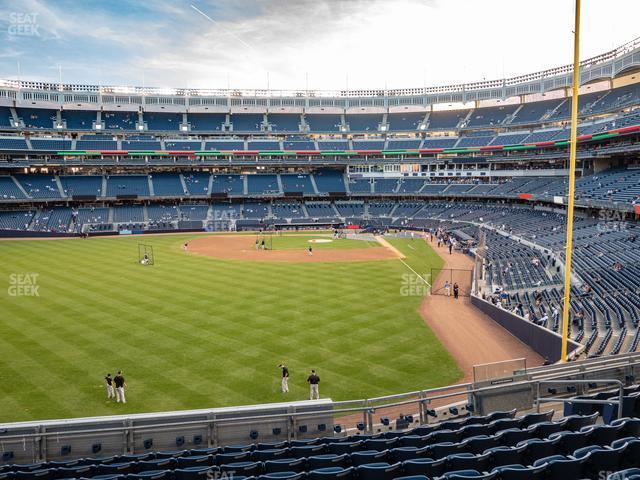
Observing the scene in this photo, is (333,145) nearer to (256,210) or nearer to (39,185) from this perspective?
(256,210)

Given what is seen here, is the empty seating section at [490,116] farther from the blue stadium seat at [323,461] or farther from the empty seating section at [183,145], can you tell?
the blue stadium seat at [323,461]

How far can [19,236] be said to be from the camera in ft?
220

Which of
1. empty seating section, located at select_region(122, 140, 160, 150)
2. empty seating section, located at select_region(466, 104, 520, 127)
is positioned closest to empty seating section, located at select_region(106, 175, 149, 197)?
empty seating section, located at select_region(122, 140, 160, 150)

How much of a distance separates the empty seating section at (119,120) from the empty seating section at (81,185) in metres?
11.6

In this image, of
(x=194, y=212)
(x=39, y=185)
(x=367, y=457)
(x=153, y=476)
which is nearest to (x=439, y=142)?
(x=194, y=212)

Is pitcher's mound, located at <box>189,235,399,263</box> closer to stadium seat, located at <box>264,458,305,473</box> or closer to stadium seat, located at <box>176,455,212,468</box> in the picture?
stadium seat, located at <box>176,455,212,468</box>

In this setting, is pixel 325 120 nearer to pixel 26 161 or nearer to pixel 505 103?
pixel 505 103

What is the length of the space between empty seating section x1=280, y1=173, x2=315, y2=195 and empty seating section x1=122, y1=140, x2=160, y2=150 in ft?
83.5

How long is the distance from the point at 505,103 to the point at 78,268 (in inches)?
3158

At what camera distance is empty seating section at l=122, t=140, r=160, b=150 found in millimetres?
87625

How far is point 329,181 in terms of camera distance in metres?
96.4

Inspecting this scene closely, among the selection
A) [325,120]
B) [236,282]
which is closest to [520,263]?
[236,282]

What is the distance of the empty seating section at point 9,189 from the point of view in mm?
73319

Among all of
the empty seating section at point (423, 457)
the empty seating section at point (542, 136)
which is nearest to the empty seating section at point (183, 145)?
the empty seating section at point (542, 136)
